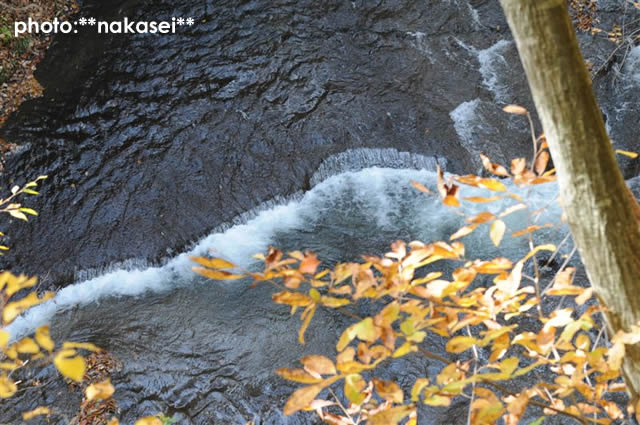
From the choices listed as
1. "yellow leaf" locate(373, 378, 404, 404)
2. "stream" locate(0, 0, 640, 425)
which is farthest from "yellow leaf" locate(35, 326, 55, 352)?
"stream" locate(0, 0, 640, 425)

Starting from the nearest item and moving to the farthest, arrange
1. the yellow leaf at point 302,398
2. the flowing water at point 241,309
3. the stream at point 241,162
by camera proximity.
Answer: the yellow leaf at point 302,398 → the flowing water at point 241,309 → the stream at point 241,162

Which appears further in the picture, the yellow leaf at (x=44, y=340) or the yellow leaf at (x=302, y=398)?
the yellow leaf at (x=302, y=398)

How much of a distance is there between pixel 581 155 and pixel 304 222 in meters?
4.56

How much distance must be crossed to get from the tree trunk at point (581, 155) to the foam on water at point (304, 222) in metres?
3.97

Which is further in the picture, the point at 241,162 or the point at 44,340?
the point at 241,162

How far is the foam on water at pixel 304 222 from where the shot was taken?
18.0 feet

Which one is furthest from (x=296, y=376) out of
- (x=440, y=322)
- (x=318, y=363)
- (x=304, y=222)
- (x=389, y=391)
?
(x=304, y=222)

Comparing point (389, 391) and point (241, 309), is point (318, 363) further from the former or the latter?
point (241, 309)

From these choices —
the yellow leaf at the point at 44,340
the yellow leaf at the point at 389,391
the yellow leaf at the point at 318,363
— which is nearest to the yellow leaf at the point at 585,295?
the yellow leaf at the point at 389,391

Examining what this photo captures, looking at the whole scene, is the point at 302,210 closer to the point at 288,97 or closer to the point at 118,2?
the point at 288,97

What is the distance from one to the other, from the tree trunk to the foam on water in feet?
13.0

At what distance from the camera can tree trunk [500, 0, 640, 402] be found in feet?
4.21

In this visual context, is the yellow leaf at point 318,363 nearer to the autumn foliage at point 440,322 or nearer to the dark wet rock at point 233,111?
the autumn foliage at point 440,322

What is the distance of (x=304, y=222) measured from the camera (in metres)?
5.84
